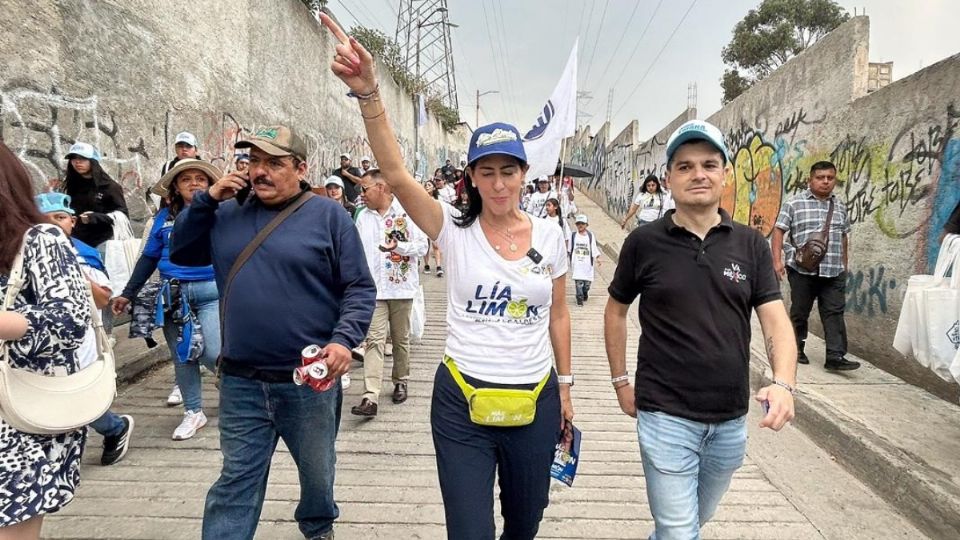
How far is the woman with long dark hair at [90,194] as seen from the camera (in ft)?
16.0

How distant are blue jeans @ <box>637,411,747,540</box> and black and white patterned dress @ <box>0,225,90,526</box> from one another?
2.14 m

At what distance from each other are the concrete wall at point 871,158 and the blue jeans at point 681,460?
3774 mm

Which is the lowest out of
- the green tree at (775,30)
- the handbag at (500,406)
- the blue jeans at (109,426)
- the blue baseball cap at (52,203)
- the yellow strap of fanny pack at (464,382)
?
the blue jeans at (109,426)

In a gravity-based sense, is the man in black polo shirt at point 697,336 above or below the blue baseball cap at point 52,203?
below

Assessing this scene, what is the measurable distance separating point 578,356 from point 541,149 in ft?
8.77

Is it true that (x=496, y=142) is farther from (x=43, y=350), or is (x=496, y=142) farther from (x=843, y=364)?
(x=843, y=364)

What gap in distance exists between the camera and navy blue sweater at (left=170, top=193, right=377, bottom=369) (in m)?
2.44

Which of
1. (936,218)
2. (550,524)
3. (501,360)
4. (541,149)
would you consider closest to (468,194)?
(501,360)

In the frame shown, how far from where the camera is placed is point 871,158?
19.4 ft

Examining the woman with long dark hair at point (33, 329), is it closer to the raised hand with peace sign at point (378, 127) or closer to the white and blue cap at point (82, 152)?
the raised hand with peace sign at point (378, 127)

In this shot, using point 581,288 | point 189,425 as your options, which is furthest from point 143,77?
point 581,288

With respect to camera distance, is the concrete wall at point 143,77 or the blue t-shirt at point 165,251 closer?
the blue t-shirt at point 165,251

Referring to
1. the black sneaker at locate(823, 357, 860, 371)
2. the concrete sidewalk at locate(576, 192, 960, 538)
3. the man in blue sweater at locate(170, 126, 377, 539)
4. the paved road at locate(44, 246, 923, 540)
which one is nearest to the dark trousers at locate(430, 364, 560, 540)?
the man in blue sweater at locate(170, 126, 377, 539)

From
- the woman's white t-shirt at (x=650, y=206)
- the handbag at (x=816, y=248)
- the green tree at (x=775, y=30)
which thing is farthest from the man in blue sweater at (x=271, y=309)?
the green tree at (x=775, y=30)
